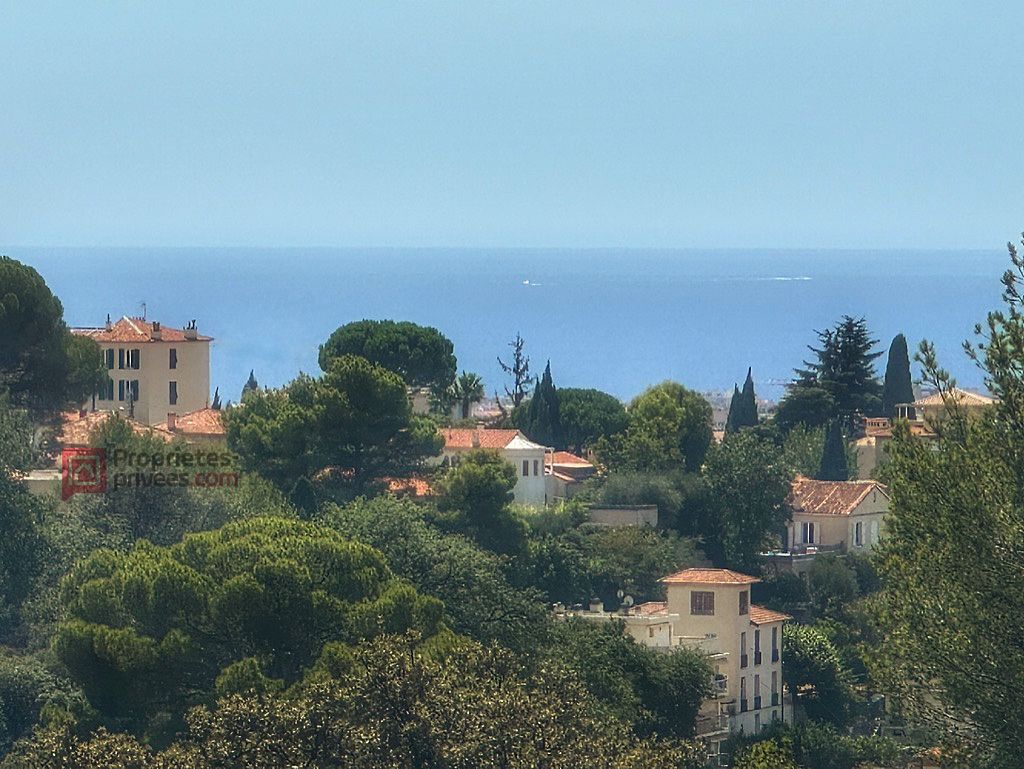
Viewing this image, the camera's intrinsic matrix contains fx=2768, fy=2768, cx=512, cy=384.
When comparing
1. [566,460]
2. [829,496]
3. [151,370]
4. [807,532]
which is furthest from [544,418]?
[151,370]

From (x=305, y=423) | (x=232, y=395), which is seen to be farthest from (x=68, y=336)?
(x=232, y=395)

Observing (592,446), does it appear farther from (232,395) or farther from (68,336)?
(232,395)

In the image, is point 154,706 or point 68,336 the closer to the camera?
point 154,706

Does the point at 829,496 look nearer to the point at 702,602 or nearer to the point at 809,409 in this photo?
the point at 809,409

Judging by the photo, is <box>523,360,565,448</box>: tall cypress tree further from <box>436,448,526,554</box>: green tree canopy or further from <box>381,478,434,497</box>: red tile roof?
<box>436,448,526,554</box>: green tree canopy

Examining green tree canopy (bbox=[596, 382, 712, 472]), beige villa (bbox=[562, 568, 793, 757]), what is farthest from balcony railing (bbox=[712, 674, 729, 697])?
green tree canopy (bbox=[596, 382, 712, 472])
